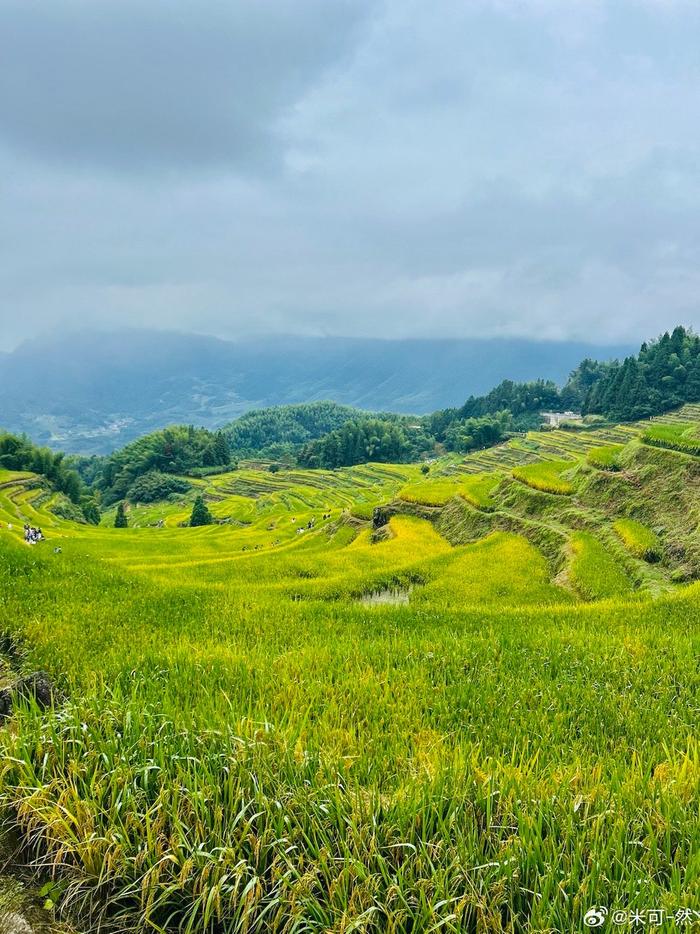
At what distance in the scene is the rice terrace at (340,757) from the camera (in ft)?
9.59

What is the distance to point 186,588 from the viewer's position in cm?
1255

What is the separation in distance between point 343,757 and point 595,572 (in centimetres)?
1405

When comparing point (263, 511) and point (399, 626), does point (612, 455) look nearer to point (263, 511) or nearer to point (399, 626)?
point (399, 626)

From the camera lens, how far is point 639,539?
16578 millimetres

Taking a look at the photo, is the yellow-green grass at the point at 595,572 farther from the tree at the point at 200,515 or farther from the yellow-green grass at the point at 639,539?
the tree at the point at 200,515

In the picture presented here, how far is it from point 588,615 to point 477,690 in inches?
220

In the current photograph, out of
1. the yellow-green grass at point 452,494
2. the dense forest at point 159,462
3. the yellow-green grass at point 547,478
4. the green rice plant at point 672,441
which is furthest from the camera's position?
the dense forest at point 159,462

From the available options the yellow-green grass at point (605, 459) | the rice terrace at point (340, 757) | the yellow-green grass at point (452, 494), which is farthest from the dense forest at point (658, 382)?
the rice terrace at point (340, 757)

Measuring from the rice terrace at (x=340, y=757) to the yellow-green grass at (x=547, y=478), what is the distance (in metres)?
9.17

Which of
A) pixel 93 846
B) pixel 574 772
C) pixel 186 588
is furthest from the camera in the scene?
pixel 186 588

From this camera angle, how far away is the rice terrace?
292 centimetres

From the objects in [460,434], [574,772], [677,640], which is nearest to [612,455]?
[677,640]

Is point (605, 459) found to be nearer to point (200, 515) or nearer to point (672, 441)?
point (672, 441)

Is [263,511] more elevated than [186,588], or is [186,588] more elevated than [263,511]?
[186,588]
